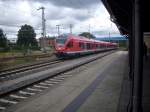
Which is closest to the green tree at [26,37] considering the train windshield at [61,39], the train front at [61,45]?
the train windshield at [61,39]

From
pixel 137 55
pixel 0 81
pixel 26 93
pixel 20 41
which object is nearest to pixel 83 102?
pixel 26 93

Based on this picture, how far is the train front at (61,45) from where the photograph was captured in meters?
39.4

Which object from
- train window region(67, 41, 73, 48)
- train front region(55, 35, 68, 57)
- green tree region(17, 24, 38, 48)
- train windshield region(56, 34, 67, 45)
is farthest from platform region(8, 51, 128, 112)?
green tree region(17, 24, 38, 48)

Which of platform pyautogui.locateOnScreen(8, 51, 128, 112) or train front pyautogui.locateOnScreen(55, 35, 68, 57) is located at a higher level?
train front pyautogui.locateOnScreen(55, 35, 68, 57)

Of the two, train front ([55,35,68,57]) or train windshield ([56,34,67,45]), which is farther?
train windshield ([56,34,67,45])

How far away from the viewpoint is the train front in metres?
39.4

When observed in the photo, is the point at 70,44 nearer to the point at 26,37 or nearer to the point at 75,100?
the point at 75,100

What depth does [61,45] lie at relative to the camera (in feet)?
131

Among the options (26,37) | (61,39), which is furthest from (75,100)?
(26,37)

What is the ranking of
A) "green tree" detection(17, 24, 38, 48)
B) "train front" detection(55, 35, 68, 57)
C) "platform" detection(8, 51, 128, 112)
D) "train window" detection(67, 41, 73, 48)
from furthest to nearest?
"green tree" detection(17, 24, 38, 48)
"train window" detection(67, 41, 73, 48)
"train front" detection(55, 35, 68, 57)
"platform" detection(8, 51, 128, 112)

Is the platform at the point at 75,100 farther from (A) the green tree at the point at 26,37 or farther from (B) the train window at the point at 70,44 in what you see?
(A) the green tree at the point at 26,37

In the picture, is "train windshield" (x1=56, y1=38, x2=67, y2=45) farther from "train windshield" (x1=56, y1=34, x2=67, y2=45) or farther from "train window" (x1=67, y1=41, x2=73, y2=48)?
"train window" (x1=67, y1=41, x2=73, y2=48)

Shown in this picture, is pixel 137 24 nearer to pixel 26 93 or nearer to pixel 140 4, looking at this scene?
pixel 140 4

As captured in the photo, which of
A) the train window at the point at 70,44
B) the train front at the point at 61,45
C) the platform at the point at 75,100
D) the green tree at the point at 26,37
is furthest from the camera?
the green tree at the point at 26,37
